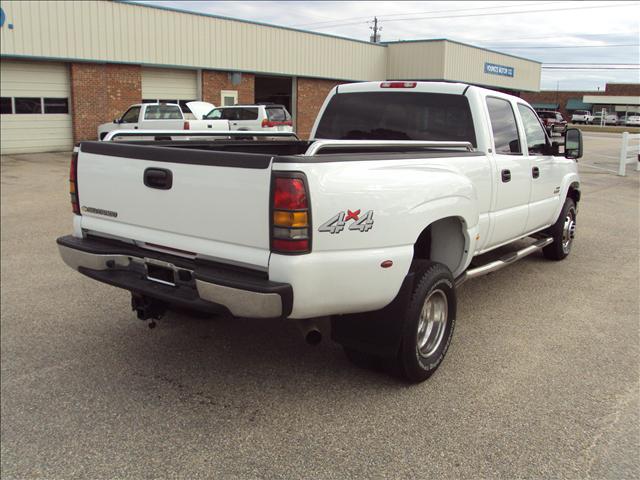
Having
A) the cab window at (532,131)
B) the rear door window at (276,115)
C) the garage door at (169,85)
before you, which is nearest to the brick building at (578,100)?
the garage door at (169,85)

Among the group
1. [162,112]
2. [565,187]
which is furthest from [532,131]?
[162,112]

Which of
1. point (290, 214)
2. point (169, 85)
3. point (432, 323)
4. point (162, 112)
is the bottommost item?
point (432, 323)

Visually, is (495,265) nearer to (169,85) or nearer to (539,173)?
(539,173)

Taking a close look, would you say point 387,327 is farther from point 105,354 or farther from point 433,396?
point 105,354

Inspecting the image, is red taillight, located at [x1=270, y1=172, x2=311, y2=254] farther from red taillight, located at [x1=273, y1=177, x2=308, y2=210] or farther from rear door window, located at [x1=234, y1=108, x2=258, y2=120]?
rear door window, located at [x1=234, y1=108, x2=258, y2=120]

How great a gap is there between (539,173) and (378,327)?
3.20 metres

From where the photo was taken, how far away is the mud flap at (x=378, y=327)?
3.83 m

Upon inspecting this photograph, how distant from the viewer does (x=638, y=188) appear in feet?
51.4

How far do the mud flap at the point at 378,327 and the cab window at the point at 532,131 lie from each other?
292cm

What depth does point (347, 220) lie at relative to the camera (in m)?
3.42

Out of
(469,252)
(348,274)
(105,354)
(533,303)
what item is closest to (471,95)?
(469,252)

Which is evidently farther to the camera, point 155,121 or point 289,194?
point 155,121

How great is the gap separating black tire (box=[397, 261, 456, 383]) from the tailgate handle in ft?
5.37

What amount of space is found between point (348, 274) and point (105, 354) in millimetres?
2371
